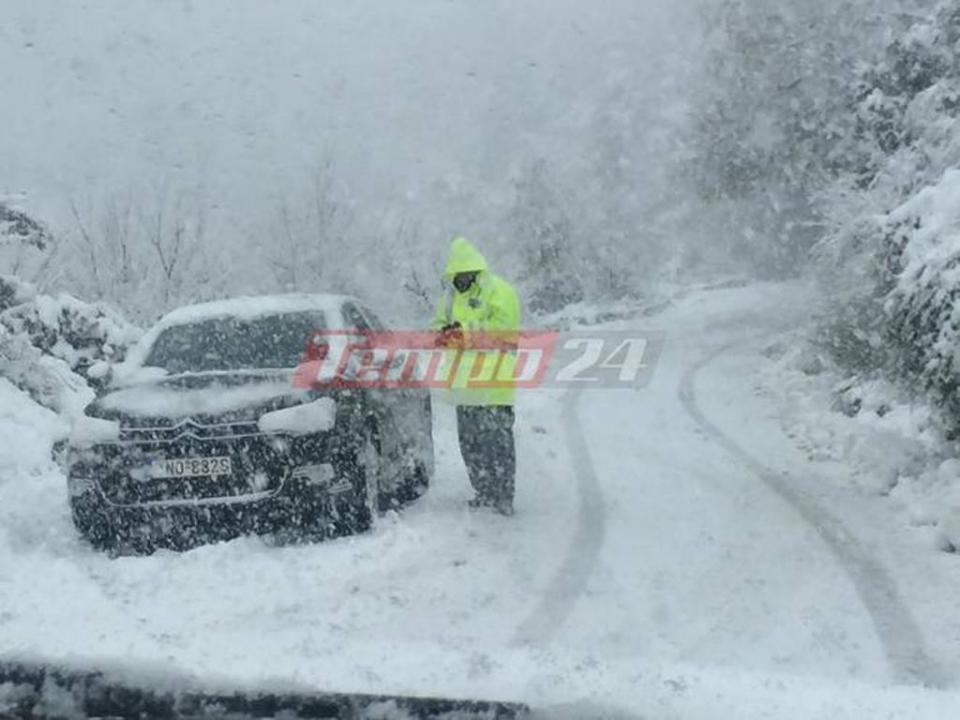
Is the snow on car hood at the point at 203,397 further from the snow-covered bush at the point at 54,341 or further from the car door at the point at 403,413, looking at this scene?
the snow-covered bush at the point at 54,341

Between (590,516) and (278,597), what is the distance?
3036mm

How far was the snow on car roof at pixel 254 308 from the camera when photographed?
337 inches

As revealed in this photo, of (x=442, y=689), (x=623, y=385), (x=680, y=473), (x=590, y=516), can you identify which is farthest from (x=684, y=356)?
(x=442, y=689)

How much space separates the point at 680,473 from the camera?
34.9 ft

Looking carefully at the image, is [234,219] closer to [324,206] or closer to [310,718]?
[324,206]

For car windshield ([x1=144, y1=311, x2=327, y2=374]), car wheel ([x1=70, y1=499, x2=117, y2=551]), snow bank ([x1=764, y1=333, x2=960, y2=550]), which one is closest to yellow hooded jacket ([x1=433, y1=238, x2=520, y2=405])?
car windshield ([x1=144, y1=311, x2=327, y2=374])

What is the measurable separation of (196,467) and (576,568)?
2.41m

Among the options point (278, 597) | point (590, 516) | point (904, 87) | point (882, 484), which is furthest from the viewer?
point (904, 87)

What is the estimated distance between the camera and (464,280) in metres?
8.57

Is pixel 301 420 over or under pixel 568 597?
over

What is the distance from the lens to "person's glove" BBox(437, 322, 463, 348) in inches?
333

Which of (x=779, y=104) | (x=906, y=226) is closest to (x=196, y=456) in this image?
(x=906, y=226)

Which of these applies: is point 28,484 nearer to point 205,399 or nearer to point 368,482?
point 205,399

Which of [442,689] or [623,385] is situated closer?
[442,689]
